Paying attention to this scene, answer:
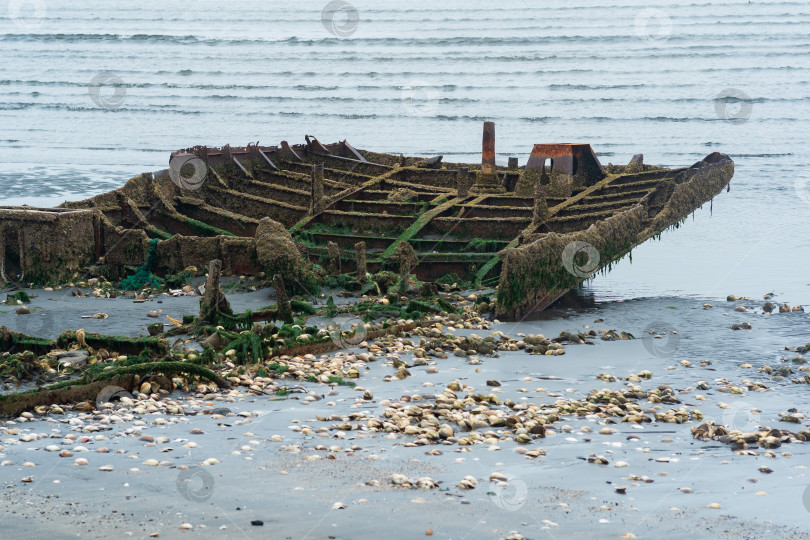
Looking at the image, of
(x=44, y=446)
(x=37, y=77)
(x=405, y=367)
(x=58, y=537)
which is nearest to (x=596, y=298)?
(x=405, y=367)

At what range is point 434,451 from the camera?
1197 centimetres

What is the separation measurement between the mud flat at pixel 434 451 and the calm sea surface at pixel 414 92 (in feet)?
87.8

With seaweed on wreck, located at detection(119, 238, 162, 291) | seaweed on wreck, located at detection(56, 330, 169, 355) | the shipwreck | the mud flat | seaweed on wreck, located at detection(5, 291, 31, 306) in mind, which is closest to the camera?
the mud flat

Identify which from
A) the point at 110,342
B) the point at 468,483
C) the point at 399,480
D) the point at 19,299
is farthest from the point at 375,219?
the point at 468,483

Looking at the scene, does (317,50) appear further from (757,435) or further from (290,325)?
(757,435)

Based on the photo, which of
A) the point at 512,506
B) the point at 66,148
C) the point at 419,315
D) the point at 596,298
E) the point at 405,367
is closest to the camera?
the point at 512,506

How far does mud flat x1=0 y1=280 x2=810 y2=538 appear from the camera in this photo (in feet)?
32.9

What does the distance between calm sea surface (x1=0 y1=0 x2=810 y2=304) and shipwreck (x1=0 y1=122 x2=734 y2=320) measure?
16.5 meters

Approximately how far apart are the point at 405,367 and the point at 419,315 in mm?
2861

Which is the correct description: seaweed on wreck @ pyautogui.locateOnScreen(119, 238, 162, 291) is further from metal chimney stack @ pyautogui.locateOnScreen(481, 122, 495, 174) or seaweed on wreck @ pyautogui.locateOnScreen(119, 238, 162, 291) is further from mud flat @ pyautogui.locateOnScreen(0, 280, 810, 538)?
metal chimney stack @ pyautogui.locateOnScreen(481, 122, 495, 174)

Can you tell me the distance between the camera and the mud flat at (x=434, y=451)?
32.9 ft

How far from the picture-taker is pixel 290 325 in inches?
680

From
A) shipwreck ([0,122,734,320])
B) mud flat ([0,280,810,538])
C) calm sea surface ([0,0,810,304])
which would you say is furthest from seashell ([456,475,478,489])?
calm sea surface ([0,0,810,304])

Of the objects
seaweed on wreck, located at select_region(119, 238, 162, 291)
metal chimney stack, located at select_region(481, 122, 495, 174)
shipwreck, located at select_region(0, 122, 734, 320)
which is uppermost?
metal chimney stack, located at select_region(481, 122, 495, 174)
